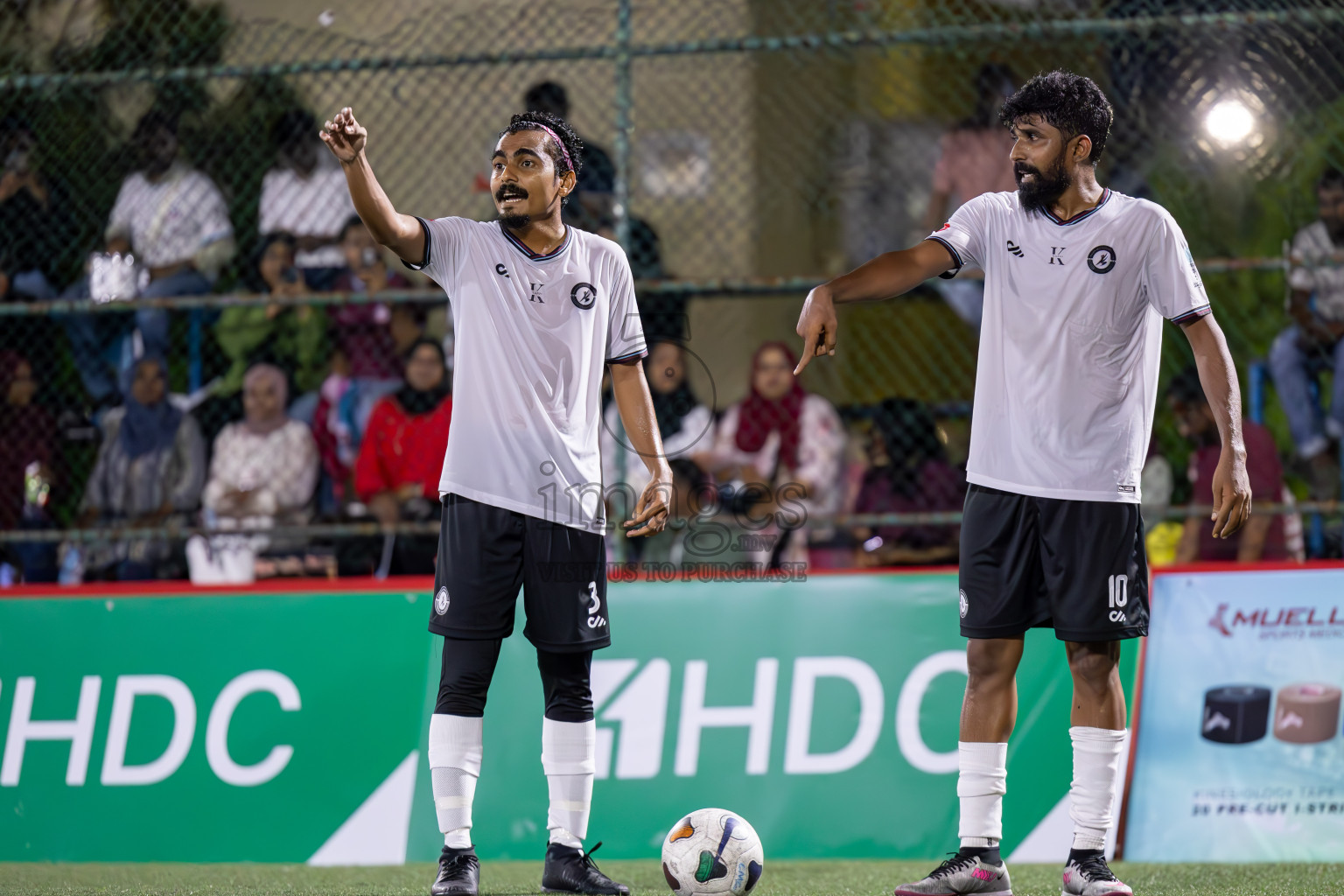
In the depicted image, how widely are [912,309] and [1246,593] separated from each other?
13.8 feet

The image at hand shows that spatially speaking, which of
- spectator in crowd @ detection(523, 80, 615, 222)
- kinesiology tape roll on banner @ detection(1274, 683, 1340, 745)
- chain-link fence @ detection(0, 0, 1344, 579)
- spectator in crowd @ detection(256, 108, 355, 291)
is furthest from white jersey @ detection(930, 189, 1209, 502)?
spectator in crowd @ detection(256, 108, 355, 291)

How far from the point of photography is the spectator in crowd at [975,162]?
271 inches

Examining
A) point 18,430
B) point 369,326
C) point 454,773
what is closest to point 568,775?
point 454,773

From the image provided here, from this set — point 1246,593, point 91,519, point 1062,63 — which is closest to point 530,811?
point 1246,593

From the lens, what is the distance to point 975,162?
6953 mm

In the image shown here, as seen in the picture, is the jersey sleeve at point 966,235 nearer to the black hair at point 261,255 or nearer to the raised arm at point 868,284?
the raised arm at point 868,284

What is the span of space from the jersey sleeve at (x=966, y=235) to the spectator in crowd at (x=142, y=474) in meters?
4.34

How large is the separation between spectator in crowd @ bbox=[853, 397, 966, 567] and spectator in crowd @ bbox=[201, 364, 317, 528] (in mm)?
2762

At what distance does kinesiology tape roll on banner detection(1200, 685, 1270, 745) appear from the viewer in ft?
15.1

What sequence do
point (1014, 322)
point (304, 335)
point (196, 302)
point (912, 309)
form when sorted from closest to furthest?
point (1014, 322) < point (196, 302) < point (304, 335) < point (912, 309)

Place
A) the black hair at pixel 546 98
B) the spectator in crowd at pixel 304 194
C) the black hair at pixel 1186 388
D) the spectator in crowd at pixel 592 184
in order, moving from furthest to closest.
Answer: the spectator in crowd at pixel 304 194, the black hair at pixel 546 98, the black hair at pixel 1186 388, the spectator in crowd at pixel 592 184

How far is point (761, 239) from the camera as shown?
8938mm

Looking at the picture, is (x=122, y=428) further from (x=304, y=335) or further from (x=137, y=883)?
(x=137, y=883)

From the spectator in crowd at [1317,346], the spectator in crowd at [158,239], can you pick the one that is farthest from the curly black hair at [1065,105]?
the spectator in crowd at [158,239]
